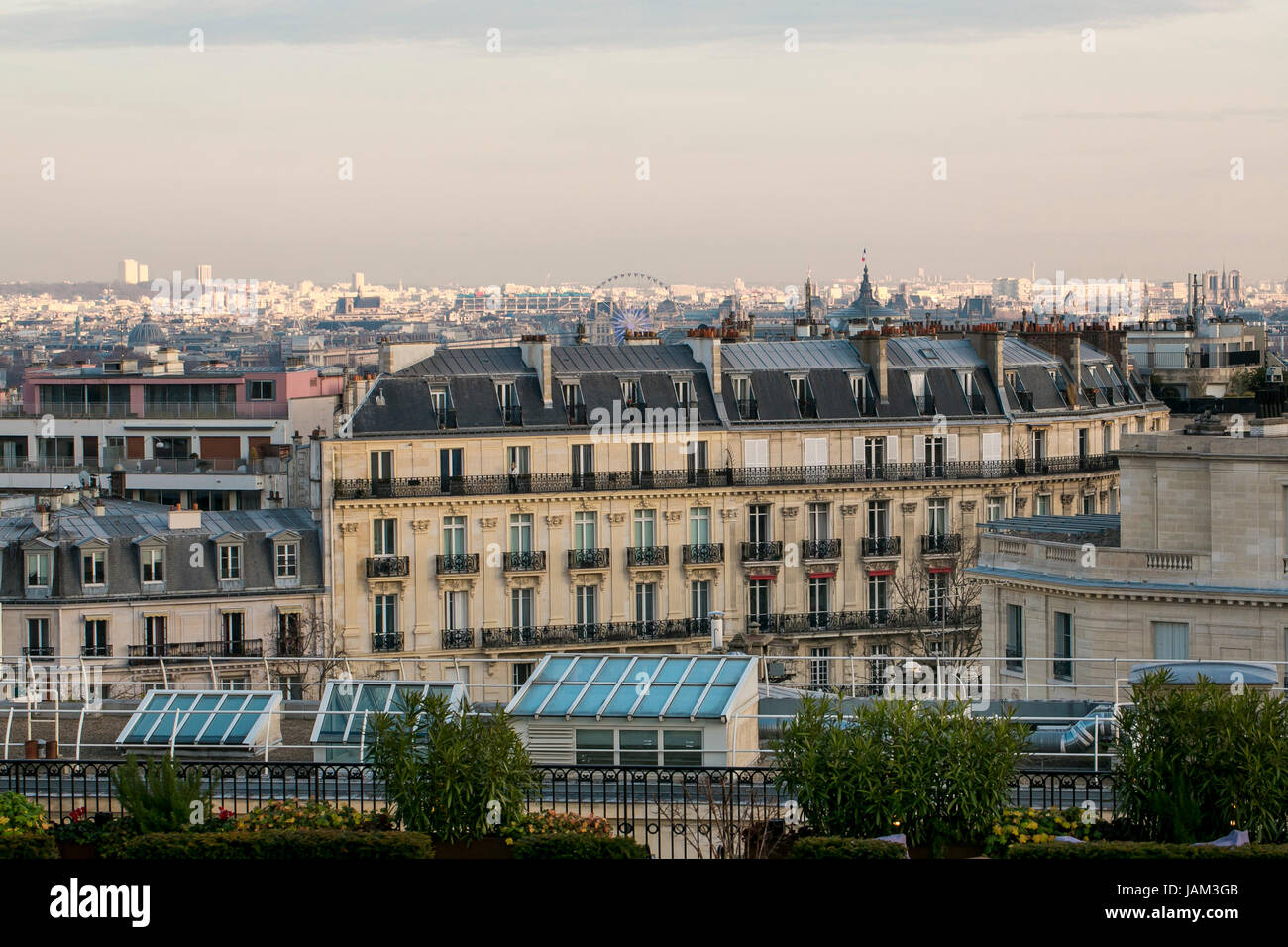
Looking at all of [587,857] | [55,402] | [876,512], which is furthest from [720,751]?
[55,402]

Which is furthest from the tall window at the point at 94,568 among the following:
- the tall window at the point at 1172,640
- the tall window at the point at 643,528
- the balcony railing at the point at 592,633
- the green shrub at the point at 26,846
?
the green shrub at the point at 26,846

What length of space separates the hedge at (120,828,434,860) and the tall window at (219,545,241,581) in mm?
43229

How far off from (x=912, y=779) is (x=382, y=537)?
45.3 m

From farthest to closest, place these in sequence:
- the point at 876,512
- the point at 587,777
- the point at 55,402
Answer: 1. the point at 55,402
2. the point at 876,512
3. the point at 587,777

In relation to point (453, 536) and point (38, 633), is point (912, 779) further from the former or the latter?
point (453, 536)

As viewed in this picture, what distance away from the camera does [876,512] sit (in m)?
73.2

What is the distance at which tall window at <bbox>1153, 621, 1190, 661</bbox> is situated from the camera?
41.2m

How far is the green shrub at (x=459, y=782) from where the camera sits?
24641 mm

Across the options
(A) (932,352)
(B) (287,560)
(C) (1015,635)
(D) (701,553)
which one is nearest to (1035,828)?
(C) (1015,635)

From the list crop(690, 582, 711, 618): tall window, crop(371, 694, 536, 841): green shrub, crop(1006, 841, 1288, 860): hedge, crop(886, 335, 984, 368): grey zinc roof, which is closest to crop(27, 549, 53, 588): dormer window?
crop(690, 582, 711, 618): tall window

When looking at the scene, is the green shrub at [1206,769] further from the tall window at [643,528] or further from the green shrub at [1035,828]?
the tall window at [643,528]
